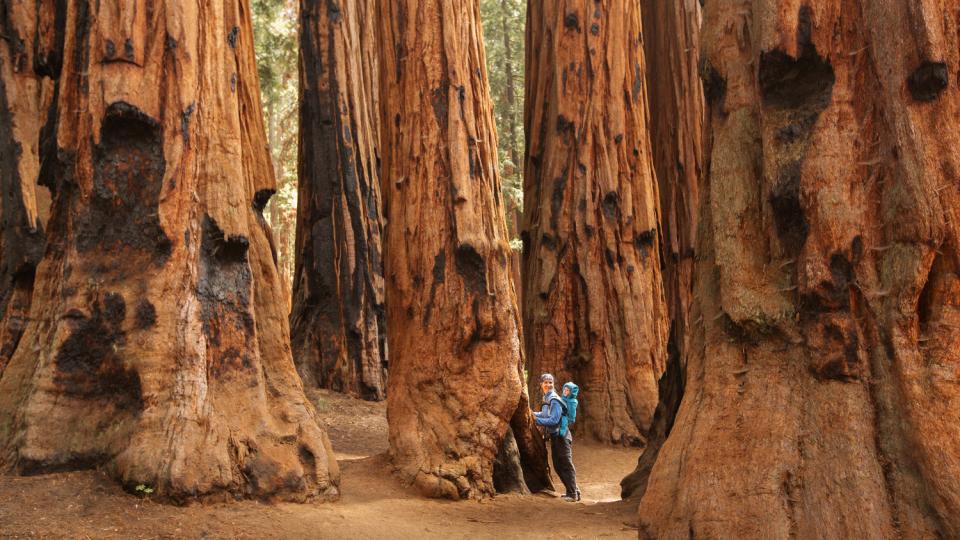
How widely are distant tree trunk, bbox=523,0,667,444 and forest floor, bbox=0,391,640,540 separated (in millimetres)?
1781

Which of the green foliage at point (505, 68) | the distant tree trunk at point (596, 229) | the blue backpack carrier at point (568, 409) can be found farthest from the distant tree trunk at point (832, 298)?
the green foliage at point (505, 68)

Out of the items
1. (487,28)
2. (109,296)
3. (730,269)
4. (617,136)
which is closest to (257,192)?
(109,296)

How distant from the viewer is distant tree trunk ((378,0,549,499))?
7.07 meters

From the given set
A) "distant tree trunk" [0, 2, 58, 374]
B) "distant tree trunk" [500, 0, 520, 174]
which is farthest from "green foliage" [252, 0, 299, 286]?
"distant tree trunk" [0, 2, 58, 374]

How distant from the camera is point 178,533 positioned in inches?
177

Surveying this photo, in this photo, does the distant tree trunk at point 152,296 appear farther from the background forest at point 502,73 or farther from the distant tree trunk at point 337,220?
the background forest at point 502,73

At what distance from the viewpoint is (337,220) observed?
481 inches

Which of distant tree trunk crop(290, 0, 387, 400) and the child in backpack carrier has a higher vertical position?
distant tree trunk crop(290, 0, 387, 400)

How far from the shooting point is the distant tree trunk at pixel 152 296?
5.04 m

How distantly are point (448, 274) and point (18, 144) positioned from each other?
4.94 metres

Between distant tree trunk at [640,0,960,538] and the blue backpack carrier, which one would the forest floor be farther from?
distant tree trunk at [640,0,960,538]

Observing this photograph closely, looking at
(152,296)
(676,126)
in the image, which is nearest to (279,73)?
(676,126)

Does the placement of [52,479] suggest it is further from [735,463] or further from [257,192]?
[735,463]

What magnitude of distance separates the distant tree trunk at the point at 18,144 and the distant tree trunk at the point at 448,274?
3.25 m
